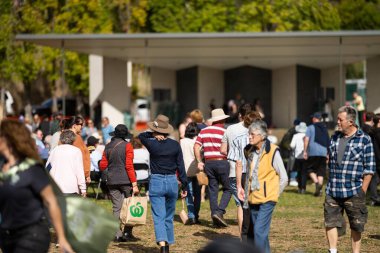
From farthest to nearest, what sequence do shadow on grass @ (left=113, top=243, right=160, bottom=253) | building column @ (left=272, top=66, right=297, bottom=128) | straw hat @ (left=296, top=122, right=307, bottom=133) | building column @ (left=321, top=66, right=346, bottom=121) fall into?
1. building column @ (left=321, top=66, right=346, bottom=121)
2. building column @ (left=272, top=66, right=297, bottom=128)
3. straw hat @ (left=296, top=122, right=307, bottom=133)
4. shadow on grass @ (left=113, top=243, right=160, bottom=253)

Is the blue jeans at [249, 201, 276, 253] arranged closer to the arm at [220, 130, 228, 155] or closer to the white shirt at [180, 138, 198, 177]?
the arm at [220, 130, 228, 155]

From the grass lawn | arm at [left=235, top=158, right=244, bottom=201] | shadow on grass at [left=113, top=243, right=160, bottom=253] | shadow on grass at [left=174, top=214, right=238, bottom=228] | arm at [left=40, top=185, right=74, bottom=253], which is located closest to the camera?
arm at [left=40, top=185, right=74, bottom=253]

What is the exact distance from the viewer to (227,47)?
31375 mm

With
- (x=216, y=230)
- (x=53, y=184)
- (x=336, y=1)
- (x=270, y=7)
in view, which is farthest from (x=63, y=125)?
(x=336, y=1)

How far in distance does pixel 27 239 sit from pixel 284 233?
7.62 m

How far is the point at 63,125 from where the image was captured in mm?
13430

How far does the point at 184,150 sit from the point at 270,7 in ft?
89.3

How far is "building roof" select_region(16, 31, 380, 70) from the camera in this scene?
27328mm

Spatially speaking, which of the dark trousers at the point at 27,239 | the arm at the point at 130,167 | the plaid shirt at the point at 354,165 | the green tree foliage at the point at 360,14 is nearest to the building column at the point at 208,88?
the green tree foliage at the point at 360,14

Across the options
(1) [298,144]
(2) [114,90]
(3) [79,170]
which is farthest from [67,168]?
(2) [114,90]

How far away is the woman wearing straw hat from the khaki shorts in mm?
2263

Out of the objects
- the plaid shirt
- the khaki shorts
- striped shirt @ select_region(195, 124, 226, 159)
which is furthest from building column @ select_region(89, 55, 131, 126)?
the plaid shirt

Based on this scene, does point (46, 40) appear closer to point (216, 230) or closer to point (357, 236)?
point (216, 230)

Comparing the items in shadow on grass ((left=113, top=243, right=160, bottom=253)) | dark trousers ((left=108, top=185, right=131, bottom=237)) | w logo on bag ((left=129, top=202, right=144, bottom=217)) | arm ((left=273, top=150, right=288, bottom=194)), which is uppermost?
arm ((left=273, top=150, right=288, bottom=194))
